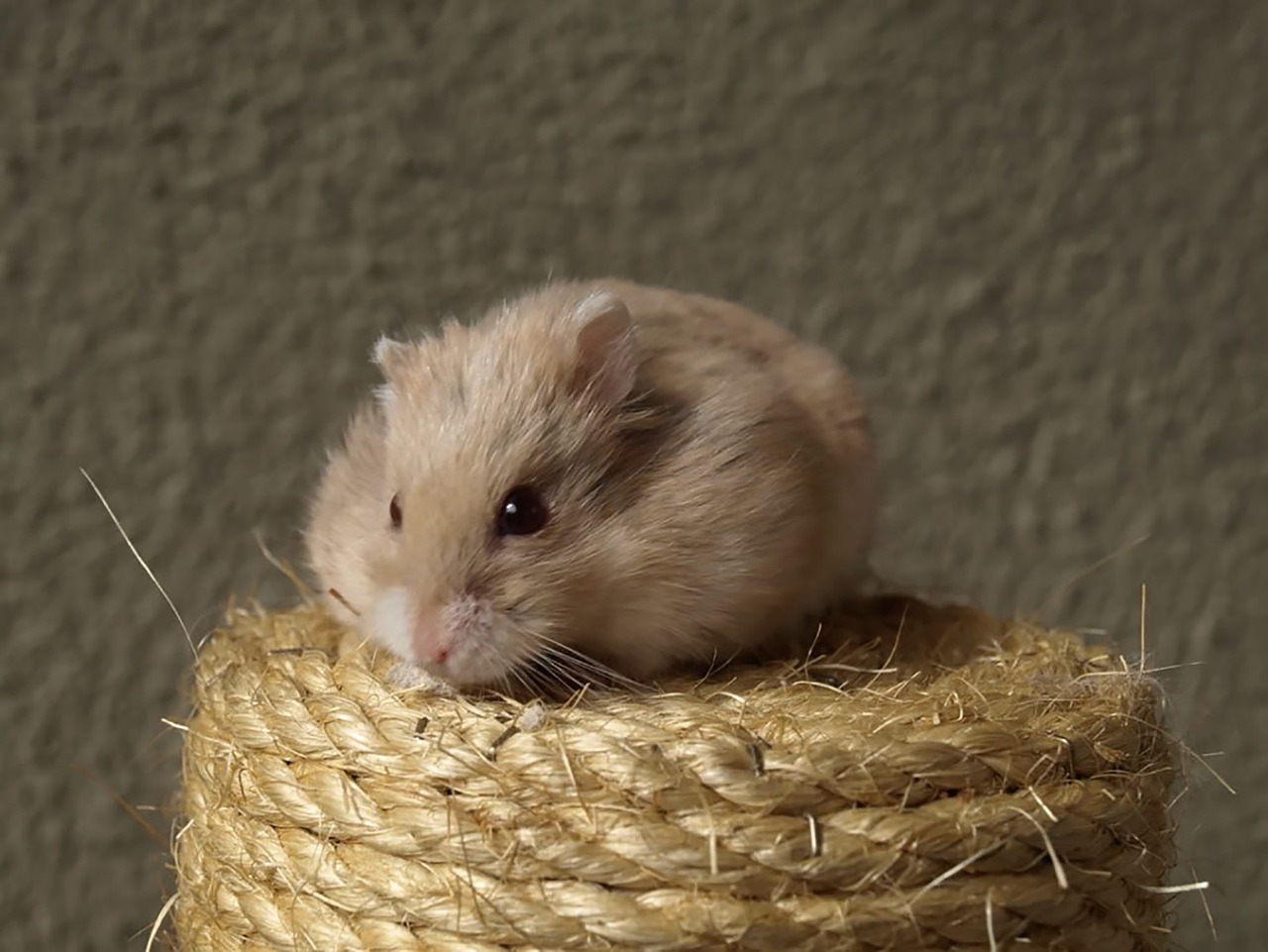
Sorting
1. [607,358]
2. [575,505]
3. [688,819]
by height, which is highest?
[607,358]

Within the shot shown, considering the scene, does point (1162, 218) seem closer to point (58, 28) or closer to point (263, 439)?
point (263, 439)

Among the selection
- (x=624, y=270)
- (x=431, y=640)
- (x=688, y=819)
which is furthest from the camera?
(x=624, y=270)

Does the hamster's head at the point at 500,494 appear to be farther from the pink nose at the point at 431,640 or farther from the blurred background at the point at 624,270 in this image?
the blurred background at the point at 624,270

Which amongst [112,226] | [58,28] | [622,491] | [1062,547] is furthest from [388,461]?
[1062,547]

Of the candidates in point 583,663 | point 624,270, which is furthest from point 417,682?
point 624,270

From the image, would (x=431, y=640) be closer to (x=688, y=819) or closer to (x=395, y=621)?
(x=395, y=621)

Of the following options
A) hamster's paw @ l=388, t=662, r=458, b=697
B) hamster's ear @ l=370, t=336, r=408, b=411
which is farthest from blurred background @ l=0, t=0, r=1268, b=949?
hamster's paw @ l=388, t=662, r=458, b=697
